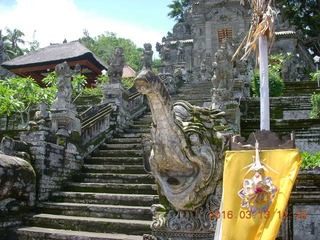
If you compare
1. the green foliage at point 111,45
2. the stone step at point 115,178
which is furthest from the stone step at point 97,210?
the green foliage at point 111,45

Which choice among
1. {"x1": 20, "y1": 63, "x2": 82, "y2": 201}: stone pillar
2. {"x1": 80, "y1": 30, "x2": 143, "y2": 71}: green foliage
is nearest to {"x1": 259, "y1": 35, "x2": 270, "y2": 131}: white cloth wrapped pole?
{"x1": 20, "y1": 63, "x2": 82, "y2": 201}: stone pillar

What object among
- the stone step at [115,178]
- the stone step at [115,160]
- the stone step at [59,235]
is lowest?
the stone step at [59,235]

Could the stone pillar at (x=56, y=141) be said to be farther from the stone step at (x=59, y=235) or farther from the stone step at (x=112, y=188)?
the stone step at (x=59, y=235)

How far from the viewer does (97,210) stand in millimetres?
7277

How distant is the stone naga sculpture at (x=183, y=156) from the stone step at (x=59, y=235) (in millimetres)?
1941

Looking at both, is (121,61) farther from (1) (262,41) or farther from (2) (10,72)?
(2) (10,72)

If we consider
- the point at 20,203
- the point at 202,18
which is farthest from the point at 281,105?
the point at 202,18

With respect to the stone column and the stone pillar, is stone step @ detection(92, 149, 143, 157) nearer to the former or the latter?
the stone pillar

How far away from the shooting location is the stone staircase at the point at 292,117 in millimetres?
8492

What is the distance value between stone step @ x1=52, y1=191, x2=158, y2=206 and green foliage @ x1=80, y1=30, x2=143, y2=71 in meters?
42.1

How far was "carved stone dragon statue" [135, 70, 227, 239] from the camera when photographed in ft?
14.9

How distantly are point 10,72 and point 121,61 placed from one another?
17878mm

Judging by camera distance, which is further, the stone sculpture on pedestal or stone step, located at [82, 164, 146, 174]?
the stone sculpture on pedestal

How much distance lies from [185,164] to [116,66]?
26.6ft
